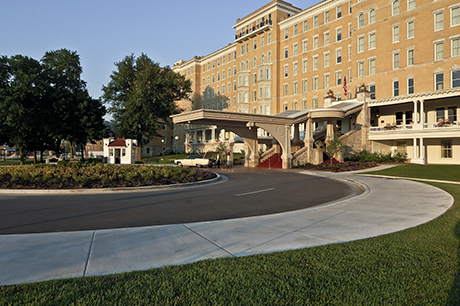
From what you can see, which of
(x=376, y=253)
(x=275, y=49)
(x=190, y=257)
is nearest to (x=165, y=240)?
(x=190, y=257)

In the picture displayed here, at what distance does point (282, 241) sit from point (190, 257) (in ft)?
6.56

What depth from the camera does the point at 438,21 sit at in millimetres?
33438

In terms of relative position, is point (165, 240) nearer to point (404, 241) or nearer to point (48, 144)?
point (404, 241)

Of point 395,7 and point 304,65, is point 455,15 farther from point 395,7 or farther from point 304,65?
point 304,65

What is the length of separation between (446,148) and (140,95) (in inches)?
1689

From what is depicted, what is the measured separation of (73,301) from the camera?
358cm

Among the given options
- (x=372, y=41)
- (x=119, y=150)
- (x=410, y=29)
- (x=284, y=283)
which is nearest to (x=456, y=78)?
(x=410, y=29)

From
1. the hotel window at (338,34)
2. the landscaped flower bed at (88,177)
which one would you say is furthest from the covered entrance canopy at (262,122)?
the hotel window at (338,34)

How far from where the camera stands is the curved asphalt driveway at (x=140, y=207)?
808 centimetres

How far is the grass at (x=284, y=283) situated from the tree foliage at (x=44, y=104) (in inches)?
1584

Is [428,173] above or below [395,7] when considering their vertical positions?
below

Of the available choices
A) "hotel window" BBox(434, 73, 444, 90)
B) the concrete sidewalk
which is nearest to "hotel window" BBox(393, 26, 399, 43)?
"hotel window" BBox(434, 73, 444, 90)

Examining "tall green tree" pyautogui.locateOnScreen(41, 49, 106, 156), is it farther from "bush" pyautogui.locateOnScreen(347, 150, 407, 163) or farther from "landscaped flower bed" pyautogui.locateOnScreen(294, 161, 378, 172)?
"bush" pyautogui.locateOnScreen(347, 150, 407, 163)

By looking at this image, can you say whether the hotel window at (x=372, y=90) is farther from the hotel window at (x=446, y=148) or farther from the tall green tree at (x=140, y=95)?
the tall green tree at (x=140, y=95)
